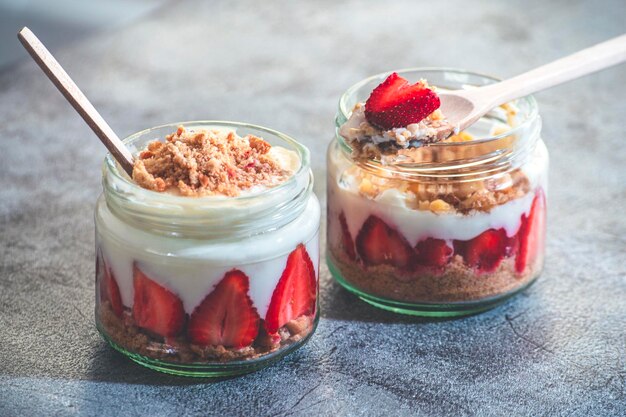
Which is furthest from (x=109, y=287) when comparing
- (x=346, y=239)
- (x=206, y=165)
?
(x=346, y=239)

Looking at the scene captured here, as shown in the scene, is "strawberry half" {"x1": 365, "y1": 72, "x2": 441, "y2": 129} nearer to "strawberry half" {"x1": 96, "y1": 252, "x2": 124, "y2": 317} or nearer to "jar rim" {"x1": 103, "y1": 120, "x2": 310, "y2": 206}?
"jar rim" {"x1": 103, "y1": 120, "x2": 310, "y2": 206}

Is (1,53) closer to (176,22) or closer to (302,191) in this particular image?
(176,22)

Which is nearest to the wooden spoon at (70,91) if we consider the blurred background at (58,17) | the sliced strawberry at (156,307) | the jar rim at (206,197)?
the jar rim at (206,197)

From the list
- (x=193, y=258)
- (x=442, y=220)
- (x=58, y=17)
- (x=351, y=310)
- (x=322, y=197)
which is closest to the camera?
(x=193, y=258)

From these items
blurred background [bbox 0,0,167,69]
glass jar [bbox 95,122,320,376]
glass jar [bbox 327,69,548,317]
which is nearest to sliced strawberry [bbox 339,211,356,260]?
glass jar [bbox 327,69,548,317]

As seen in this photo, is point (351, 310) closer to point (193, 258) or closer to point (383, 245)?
point (383, 245)

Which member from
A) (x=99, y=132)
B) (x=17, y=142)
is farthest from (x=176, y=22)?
(x=99, y=132)
